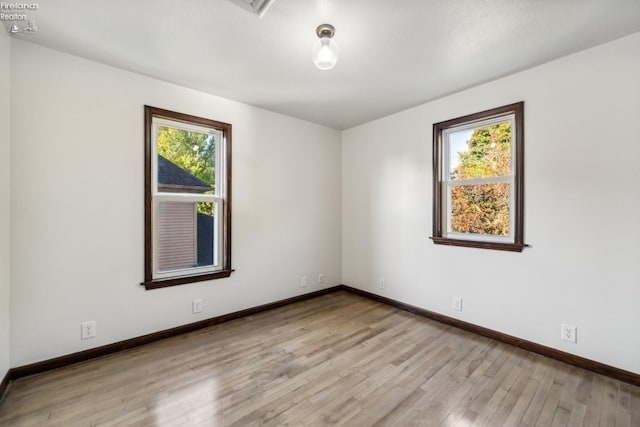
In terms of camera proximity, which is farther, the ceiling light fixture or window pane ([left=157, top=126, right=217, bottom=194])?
window pane ([left=157, top=126, right=217, bottom=194])

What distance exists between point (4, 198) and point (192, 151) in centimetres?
146

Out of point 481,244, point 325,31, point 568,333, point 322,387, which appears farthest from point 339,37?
point 568,333

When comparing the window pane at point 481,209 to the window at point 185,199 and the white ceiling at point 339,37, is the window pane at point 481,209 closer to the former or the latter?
the white ceiling at point 339,37

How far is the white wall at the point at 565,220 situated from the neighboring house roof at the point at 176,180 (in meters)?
2.56

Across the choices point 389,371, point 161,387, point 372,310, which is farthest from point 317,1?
point 372,310

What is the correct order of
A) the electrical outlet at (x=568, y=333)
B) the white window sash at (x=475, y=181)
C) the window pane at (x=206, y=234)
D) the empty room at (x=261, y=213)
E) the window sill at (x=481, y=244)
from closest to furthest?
1. the empty room at (x=261, y=213)
2. the electrical outlet at (x=568, y=333)
3. the window sill at (x=481, y=244)
4. the white window sash at (x=475, y=181)
5. the window pane at (x=206, y=234)

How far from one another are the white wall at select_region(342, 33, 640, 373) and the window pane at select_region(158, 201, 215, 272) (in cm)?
249

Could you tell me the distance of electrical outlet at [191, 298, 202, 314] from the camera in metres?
2.89

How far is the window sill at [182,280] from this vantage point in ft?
8.57

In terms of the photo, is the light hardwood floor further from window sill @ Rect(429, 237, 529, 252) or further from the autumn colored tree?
the autumn colored tree

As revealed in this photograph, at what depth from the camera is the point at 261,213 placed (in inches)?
136

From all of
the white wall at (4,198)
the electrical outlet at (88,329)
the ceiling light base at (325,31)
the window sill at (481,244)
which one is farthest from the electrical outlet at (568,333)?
the white wall at (4,198)

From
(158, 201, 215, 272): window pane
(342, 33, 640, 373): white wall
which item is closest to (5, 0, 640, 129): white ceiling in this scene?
(342, 33, 640, 373): white wall

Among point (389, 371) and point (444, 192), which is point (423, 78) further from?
point (389, 371)
